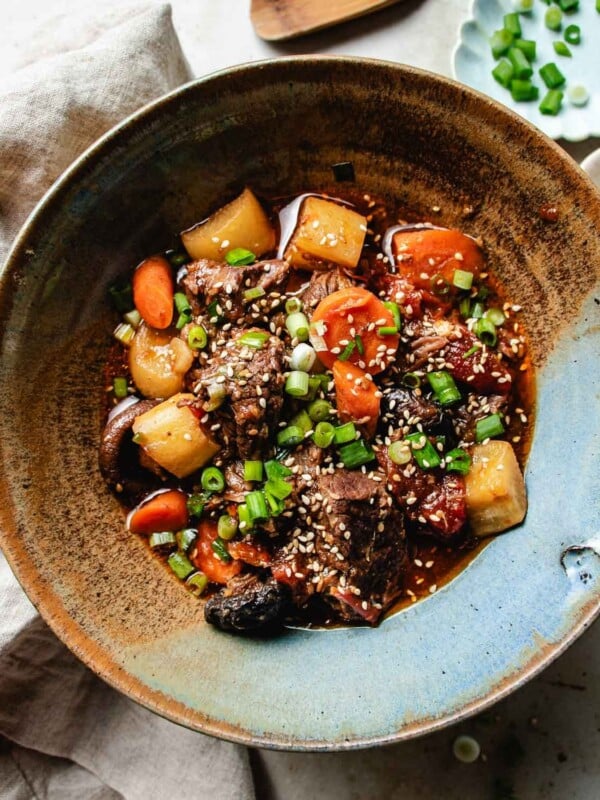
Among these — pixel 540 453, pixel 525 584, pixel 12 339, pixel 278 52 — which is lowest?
pixel 525 584

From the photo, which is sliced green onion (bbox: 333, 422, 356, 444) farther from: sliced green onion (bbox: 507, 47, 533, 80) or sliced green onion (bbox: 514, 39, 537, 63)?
sliced green onion (bbox: 514, 39, 537, 63)

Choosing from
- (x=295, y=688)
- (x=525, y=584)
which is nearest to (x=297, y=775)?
(x=295, y=688)

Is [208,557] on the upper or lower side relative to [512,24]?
lower

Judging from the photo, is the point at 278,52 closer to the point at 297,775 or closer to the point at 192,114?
the point at 192,114

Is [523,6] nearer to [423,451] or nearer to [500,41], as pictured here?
[500,41]

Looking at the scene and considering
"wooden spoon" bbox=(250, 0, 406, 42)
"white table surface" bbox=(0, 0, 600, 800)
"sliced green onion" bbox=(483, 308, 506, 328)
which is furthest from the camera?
"wooden spoon" bbox=(250, 0, 406, 42)

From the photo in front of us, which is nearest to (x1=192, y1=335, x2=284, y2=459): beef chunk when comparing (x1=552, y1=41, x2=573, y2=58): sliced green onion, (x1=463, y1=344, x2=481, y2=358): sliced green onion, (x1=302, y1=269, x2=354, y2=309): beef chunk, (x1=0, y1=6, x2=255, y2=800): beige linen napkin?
(x1=302, y1=269, x2=354, y2=309): beef chunk

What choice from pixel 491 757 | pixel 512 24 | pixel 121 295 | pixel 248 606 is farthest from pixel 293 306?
pixel 491 757
